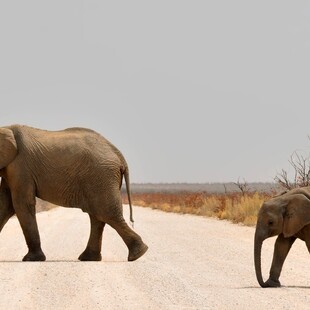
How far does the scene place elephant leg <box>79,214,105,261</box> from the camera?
16703 millimetres

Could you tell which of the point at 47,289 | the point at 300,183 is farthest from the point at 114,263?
the point at 300,183

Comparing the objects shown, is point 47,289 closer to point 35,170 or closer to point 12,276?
point 12,276

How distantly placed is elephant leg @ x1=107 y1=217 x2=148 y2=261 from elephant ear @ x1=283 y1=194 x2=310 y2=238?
4909mm

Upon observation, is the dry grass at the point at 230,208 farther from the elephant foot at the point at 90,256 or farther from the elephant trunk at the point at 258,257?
the elephant trunk at the point at 258,257

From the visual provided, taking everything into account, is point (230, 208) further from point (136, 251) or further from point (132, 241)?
point (136, 251)

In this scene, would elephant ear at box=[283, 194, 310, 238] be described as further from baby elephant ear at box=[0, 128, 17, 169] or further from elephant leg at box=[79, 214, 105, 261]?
baby elephant ear at box=[0, 128, 17, 169]

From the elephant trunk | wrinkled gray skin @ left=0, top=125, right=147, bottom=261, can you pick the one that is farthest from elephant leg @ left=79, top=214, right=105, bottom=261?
the elephant trunk

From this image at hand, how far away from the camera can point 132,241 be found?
16.6 m

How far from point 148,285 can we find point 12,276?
7.43 feet

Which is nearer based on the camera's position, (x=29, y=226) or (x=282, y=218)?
(x=282, y=218)

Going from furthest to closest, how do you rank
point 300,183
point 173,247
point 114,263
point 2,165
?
point 300,183 < point 173,247 < point 2,165 < point 114,263

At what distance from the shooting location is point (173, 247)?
19719 millimetres

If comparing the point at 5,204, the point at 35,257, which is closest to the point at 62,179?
the point at 5,204

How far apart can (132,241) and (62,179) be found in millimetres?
1746
